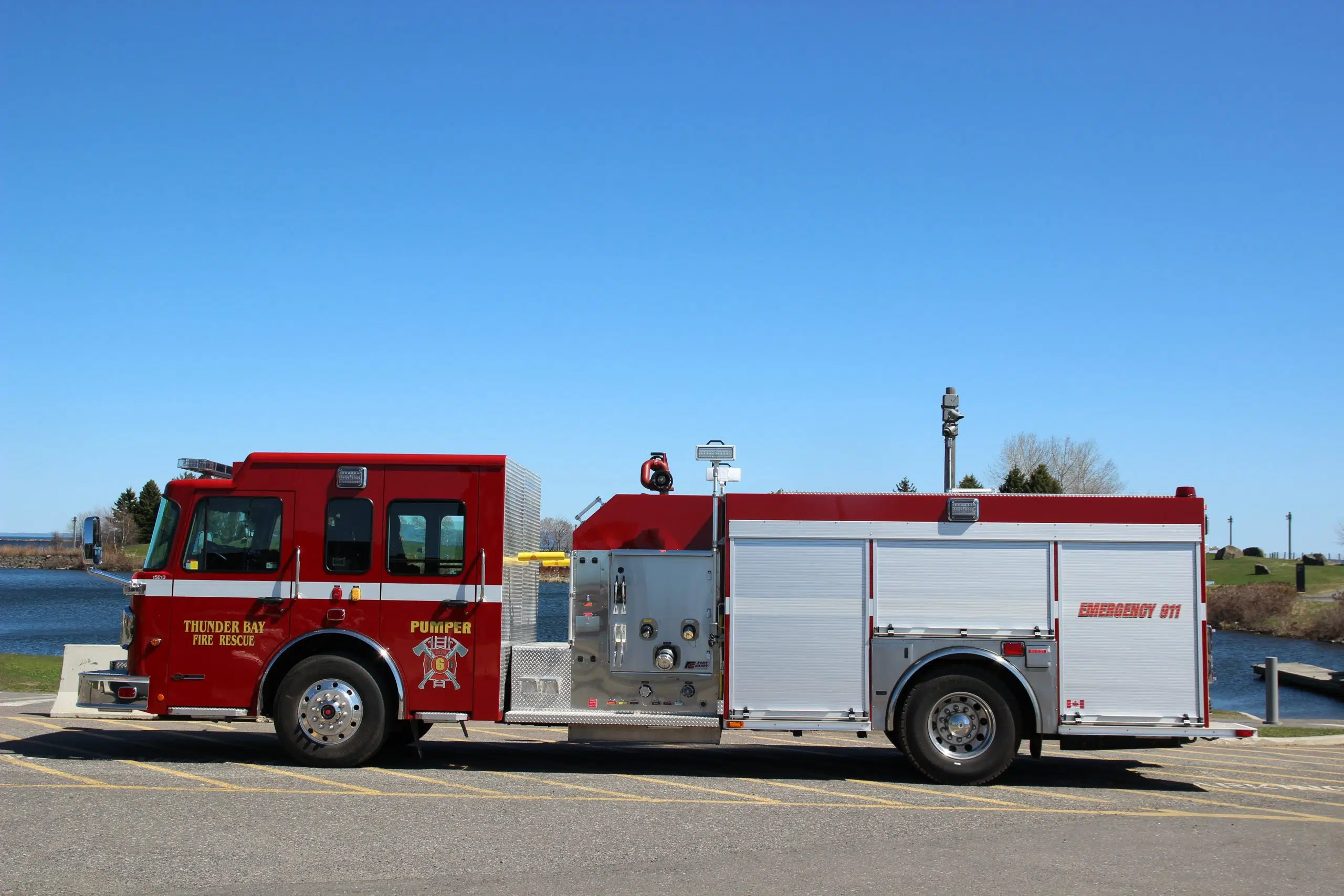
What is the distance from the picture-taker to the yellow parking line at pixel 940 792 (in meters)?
9.42

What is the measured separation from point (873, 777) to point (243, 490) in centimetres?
640

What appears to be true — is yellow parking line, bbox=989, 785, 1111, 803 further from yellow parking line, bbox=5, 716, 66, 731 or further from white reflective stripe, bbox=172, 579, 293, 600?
yellow parking line, bbox=5, 716, 66, 731

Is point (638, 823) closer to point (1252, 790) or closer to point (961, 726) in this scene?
point (961, 726)

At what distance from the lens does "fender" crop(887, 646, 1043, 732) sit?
1018cm

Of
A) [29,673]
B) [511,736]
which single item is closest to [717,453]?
[511,736]

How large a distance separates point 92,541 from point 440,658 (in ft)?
11.1

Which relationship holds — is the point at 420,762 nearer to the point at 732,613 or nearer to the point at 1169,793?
the point at 732,613

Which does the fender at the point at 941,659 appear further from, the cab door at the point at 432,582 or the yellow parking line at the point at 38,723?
the yellow parking line at the point at 38,723

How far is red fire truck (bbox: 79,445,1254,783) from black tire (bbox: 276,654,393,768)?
2 centimetres

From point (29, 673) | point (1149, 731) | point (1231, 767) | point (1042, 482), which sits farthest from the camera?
point (1042, 482)

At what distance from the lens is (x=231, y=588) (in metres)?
10.7

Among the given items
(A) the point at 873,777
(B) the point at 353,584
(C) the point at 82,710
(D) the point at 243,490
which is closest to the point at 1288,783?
(A) the point at 873,777

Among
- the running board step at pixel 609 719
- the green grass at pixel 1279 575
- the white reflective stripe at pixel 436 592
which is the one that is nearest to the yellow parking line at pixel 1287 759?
the running board step at pixel 609 719

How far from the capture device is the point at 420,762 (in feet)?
36.3
